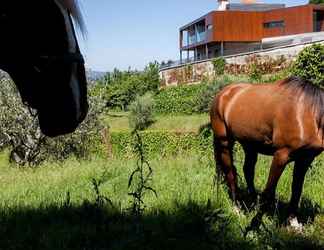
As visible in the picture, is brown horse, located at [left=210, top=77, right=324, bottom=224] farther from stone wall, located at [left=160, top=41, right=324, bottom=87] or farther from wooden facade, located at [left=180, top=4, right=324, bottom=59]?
wooden facade, located at [left=180, top=4, right=324, bottom=59]

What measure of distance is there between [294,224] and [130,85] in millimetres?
47976

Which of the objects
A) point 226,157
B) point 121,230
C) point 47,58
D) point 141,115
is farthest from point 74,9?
point 141,115

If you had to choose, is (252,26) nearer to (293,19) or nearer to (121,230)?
(293,19)

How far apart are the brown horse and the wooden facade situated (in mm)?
55940

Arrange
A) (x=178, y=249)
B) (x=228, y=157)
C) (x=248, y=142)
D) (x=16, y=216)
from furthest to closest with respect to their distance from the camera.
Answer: (x=228, y=157) < (x=248, y=142) < (x=16, y=216) < (x=178, y=249)

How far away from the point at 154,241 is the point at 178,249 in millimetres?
212

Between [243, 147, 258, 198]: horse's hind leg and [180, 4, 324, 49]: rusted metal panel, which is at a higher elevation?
[180, 4, 324, 49]: rusted metal panel

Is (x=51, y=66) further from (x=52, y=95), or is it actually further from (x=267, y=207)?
(x=267, y=207)

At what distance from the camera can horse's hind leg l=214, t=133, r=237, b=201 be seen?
6.77m

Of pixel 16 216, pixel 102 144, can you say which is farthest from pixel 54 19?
pixel 102 144

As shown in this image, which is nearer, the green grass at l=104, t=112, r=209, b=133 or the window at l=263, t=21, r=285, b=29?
the green grass at l=104, t=112, r=209, b=133

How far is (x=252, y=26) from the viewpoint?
65.4m

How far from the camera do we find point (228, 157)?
22.7 feet

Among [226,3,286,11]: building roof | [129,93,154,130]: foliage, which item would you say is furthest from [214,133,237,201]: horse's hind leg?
[226,3,286,11]: building roof
